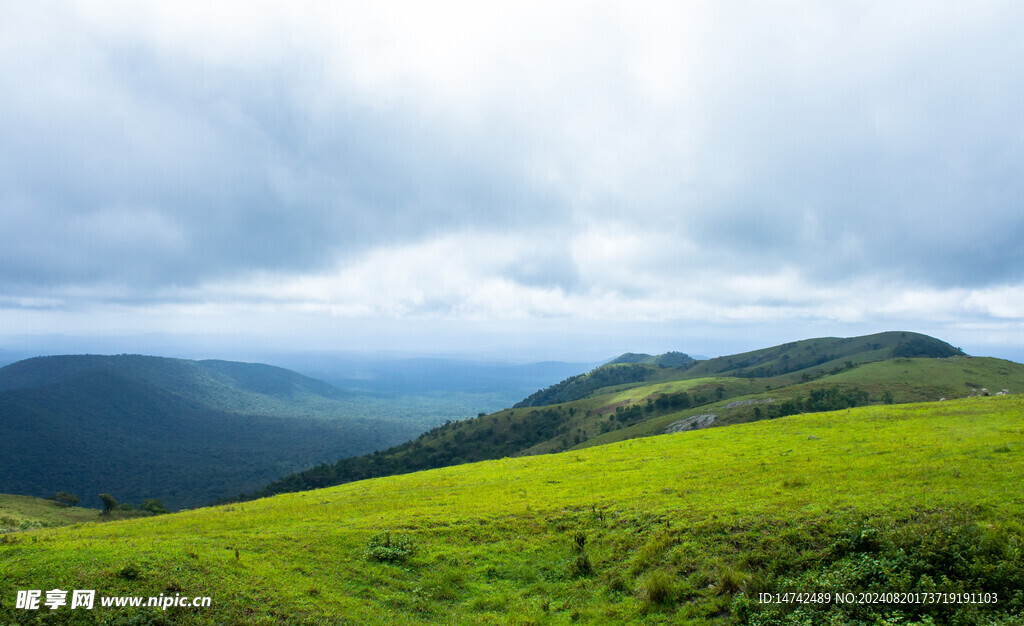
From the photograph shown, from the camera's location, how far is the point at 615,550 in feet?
54.5

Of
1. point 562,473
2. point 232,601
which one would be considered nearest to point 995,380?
point 562,473

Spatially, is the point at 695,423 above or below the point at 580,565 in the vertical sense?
below

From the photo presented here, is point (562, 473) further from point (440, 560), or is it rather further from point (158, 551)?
point (158, 551)

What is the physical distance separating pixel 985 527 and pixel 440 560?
60.2 feet

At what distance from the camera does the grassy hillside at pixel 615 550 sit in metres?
11.9

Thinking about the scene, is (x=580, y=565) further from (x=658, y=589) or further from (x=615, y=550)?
(x=658, y=589)

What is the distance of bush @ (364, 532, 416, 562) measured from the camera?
17219mm

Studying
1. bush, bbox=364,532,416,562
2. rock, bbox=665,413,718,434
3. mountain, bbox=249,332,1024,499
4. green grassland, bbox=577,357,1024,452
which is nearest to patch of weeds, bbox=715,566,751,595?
bush, bbox=364,532,416,562

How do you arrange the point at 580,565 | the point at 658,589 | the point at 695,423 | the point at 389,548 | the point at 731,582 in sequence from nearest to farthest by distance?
the point at 731,582 → the point at 658,589 → the point at 580,565 → the point at 389,548 → the point at 695,423

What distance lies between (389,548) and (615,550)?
9.25 meters

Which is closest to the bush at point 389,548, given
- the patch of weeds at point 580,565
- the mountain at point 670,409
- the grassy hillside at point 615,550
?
the grassy hillside at point 615,550

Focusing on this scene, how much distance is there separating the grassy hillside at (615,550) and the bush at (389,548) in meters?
0.09

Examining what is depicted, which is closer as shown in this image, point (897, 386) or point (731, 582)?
point (731, 582)

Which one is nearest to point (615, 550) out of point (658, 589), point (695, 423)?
point (658, 589)
